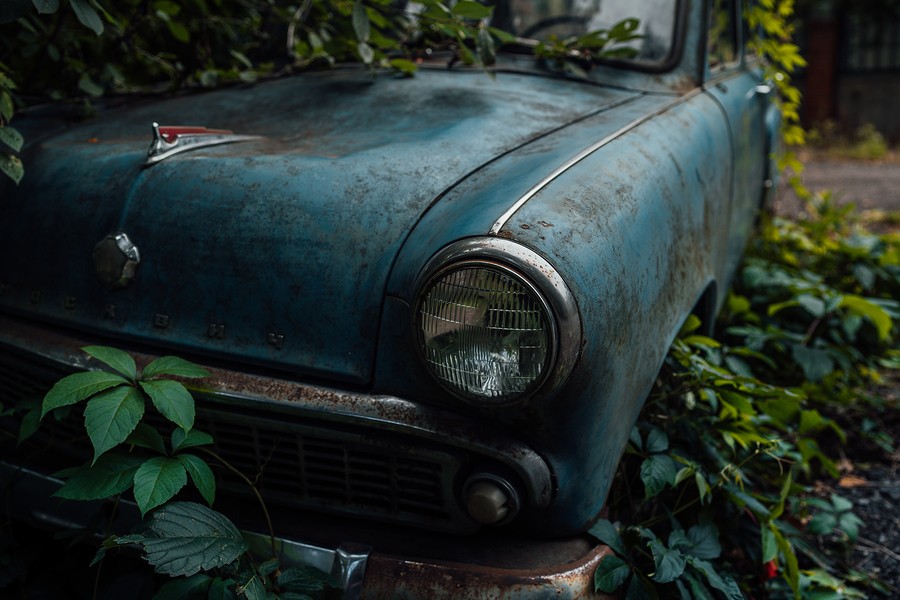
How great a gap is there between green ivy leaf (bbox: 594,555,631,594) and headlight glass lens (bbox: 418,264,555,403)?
35 cm

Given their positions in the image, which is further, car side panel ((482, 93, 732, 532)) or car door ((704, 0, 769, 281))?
car door ((704, 0, 769, 281))

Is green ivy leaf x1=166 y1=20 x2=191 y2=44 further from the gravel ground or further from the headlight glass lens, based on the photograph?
the gravel ground

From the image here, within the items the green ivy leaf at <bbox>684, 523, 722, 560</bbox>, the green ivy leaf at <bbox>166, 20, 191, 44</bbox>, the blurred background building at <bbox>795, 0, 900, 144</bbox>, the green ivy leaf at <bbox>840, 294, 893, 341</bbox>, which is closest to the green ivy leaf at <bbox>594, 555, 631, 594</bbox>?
the green ivy leaf at <bbox>684, 523, 722, 560</bbox>

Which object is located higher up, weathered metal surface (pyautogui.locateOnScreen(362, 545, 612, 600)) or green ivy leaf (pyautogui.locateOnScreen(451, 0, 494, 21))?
green ivy leaf (pyautogui.locateOnScreen(451, 0, 494, 21))

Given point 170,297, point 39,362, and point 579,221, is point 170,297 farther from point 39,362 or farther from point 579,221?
point 579,221

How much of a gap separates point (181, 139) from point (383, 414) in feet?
2.68

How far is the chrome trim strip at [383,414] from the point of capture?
142 centimetres

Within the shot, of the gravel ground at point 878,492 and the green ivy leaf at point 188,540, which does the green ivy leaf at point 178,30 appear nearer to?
the green ivy leaf at point 188,540

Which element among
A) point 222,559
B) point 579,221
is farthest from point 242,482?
point 579,221

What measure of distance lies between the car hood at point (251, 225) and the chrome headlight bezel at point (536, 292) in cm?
11

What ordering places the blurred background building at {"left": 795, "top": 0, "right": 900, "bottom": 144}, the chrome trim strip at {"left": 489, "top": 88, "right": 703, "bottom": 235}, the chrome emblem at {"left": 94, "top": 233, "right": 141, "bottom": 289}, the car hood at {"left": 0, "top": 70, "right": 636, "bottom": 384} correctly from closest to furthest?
the chrome trim strip at {"left": 489, "top": 88, "right": 703, "bottom": 235} → the car hood at {"left": 0, "top": 70, "right": 636, "bottom": 384} → the chrome emblem at {"left": 94, "top": 233, "right": 141, "bottom": 289} → the blurred background building at {"left": 795, "top": 0, "right": 900, "bottom": 144}

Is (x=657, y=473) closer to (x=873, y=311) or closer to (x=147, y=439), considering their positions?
(x=147, y=439)

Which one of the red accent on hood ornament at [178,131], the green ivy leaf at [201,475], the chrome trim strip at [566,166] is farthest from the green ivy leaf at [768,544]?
the red accent on hood ornament at [178,131]

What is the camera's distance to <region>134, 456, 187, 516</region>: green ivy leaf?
1.36m
